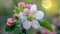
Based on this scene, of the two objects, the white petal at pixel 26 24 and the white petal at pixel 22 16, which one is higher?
the white petal at pixel 22 16

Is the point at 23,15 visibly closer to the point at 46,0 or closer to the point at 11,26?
the point at 11,26

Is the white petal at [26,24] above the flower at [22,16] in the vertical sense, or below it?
below

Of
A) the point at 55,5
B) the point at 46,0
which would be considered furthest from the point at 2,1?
the point at 55,5

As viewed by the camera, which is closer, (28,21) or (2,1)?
(28,21)

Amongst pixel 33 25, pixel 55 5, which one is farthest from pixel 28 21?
pixel 55 5

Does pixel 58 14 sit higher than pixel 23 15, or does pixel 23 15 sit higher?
pixel 23 15

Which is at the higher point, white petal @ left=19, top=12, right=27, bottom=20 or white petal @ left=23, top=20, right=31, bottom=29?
white petal @ left=19, top=12, right=27, bottom=20

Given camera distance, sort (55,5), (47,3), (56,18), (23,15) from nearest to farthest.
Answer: (23,15) < (47,3) < (55,5) < (56,18)

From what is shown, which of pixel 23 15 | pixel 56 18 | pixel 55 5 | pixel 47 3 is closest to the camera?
pixel 23 15

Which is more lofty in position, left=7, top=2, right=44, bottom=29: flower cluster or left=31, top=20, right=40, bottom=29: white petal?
left=7, top=2, right=44, bottom=29: flower cluster

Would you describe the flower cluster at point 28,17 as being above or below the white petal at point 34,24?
above

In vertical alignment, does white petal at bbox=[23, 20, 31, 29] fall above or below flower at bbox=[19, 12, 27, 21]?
below
